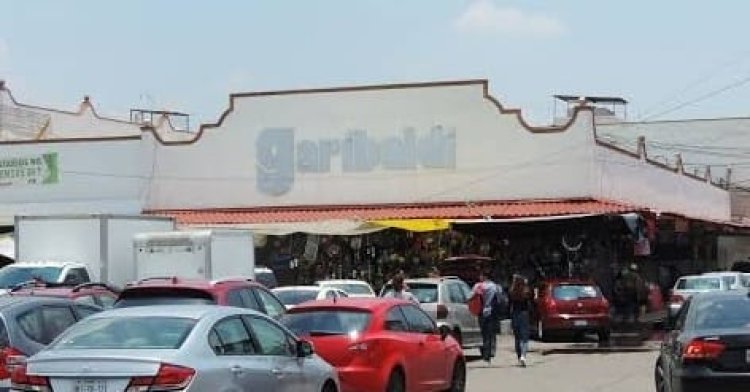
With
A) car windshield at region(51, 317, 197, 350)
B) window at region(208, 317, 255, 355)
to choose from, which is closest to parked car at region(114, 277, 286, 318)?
window at region(208, 317, 255, 355)

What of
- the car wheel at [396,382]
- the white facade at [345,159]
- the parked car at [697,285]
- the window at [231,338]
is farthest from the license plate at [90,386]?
the white facade at [345,159]

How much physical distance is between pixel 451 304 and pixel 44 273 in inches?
331

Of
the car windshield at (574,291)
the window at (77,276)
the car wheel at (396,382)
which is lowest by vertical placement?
the car windshield at (574,291)

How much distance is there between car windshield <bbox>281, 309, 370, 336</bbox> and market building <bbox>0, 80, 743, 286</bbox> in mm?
17365

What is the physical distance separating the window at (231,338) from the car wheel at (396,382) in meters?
3.69

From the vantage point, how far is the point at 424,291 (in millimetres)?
24078

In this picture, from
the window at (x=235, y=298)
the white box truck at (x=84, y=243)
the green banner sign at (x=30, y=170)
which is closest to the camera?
the window at (x=235, y=298)

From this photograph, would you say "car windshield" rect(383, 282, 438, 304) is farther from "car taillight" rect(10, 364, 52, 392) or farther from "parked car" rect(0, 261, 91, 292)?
"car taillight" rect(10, 364, 52, 392)

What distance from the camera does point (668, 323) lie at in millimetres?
14141

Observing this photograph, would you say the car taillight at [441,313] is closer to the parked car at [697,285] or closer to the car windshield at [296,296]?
the car windshield at [296,296]

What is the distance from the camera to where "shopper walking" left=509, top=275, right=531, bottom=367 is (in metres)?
22.5

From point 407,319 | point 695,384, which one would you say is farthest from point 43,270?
point 695,384

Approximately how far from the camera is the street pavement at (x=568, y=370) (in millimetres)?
18391

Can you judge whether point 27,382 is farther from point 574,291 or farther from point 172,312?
point 574,291
